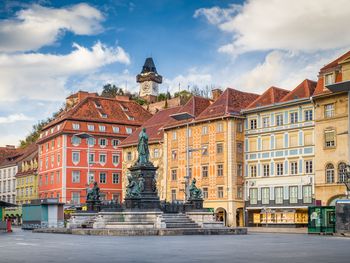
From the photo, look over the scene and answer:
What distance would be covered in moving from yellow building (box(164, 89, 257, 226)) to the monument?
22.7m

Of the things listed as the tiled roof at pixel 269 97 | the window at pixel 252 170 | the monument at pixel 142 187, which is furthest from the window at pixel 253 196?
the monument at pixel 142 187

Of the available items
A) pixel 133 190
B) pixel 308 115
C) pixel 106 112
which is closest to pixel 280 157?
pixel 308 115

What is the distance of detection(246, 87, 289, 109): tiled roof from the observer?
75.1 metres

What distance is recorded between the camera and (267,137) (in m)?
73.2

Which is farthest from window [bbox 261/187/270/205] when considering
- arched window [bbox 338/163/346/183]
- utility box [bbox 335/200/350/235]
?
utility box [bbox 335/200/350/235]

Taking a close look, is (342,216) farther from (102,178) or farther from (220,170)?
(102,178)

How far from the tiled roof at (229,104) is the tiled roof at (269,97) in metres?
1.88

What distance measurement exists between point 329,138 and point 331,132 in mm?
646

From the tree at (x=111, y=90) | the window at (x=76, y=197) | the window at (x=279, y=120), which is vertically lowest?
the window at (x=76, y=197)

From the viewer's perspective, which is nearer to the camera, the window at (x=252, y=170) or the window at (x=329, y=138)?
the window at (x=329, y=138)

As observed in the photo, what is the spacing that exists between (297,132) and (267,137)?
458 cm

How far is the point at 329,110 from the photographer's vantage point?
65.6 meters

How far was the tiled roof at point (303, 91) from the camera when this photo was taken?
232ft

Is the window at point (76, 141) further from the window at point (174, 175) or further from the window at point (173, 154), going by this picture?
the window at point (174, 175)
